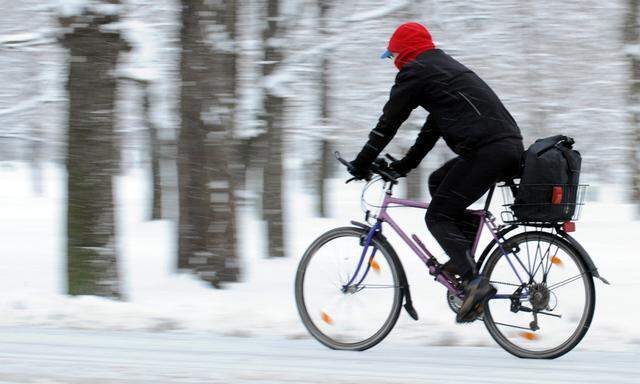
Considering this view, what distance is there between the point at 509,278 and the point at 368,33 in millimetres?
13208

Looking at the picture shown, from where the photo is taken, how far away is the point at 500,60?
67.2 feet

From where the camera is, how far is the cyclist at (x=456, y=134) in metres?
5.41

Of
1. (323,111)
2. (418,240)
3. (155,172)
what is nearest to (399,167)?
(418,240)

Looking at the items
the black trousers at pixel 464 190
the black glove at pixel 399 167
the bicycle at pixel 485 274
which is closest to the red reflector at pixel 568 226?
the bicycle at pixel 485 274

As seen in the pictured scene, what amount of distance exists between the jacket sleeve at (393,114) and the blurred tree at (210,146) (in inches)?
118

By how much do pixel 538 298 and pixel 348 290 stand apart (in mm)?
1185

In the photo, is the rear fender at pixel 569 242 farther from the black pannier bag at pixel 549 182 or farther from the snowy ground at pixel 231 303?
the snowy ground at pixel 231 303

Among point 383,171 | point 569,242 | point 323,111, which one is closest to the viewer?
point 569,242

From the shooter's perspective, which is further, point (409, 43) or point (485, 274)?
point (485, 274)

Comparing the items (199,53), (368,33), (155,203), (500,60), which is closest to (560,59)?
(500,60)

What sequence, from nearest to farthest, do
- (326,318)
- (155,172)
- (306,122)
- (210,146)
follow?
1. (326,318)
2. (210,146)
3. (306,122)
4. (155,172)

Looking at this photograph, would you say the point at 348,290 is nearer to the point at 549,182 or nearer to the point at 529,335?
the point at 529,335

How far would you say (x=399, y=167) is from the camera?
585 cm

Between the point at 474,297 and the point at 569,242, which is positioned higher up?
the point at 569,242
